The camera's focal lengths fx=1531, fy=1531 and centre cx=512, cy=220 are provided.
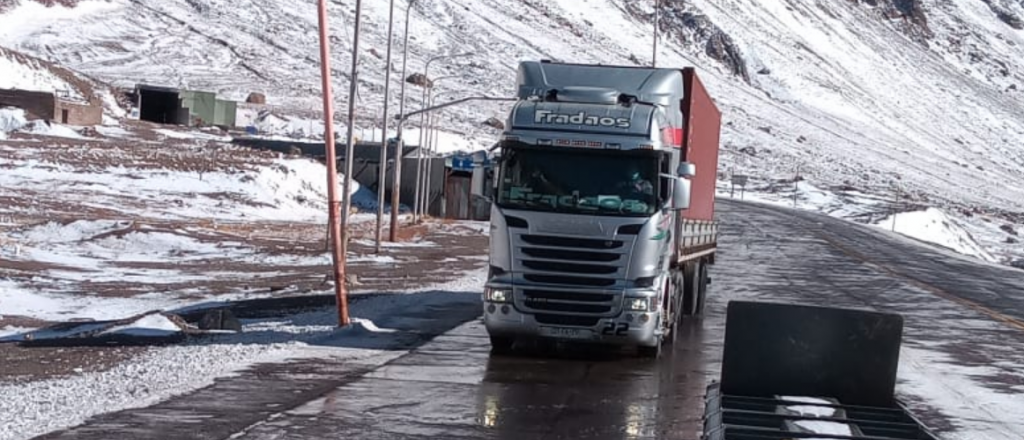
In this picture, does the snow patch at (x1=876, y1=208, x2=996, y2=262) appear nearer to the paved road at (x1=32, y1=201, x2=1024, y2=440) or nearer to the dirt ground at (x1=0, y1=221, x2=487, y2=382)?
the dirt ground at (x1=0, y1=221, x2=487, y2=382)

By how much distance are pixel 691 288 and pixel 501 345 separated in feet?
19.3

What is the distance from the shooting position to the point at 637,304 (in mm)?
18250

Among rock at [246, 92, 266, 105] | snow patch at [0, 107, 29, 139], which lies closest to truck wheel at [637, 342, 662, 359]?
snow patch at [0, 107, 29, 139]

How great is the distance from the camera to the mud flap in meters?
10.6

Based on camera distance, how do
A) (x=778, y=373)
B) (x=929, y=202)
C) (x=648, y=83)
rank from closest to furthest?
(x=778, y=373) → (x=648, y=83) → (x=929, y=202)

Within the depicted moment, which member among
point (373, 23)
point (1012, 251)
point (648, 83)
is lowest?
point (1012, 251)

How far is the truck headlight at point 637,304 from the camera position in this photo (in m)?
18.2

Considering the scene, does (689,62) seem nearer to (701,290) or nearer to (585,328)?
(701,290)

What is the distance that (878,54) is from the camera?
195m

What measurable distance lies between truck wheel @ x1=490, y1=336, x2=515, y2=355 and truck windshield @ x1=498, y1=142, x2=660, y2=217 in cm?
208

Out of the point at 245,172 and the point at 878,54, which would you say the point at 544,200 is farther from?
the point at 878,54

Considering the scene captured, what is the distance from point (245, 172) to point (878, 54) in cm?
13915

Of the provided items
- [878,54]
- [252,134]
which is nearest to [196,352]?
[252,134]

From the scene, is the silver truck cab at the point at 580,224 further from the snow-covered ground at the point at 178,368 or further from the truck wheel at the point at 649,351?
the snow-covered ground at the point at 178,368
